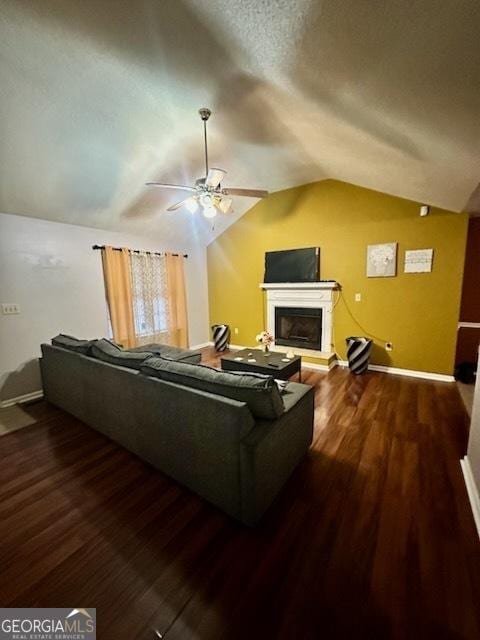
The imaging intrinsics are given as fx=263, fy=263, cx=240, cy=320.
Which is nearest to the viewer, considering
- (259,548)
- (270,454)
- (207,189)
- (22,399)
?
(259,548)

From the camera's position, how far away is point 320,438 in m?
2.38

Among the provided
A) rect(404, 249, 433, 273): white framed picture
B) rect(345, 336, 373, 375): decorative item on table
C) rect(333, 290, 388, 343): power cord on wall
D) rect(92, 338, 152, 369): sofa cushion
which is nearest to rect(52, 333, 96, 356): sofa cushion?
rect(92, 338, 152, 369): sofa cushion

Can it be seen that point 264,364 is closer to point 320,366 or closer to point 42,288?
point 320,366

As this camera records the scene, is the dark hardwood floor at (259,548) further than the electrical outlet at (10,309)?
No

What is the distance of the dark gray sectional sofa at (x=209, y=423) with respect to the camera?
4.85 ft

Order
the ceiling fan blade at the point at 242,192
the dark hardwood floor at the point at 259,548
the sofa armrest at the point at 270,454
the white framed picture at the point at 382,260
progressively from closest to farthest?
the dark hardwood floor at the point at 259,548
the sofa armrest at the point at 270,454
the ceiling fan blade at the point at 242,192
the white framed picture at the point at 382,260

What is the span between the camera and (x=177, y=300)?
5.14 meters

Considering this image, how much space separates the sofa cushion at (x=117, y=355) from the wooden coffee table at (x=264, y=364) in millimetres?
1354

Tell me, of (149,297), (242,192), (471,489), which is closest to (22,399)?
(149,297)

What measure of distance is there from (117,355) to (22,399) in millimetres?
2061

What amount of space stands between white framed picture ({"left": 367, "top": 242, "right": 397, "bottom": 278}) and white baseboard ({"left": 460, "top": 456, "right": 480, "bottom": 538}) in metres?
2.59

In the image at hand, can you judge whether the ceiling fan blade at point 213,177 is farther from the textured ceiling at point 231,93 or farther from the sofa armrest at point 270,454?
the sofa armrest at point 270,454

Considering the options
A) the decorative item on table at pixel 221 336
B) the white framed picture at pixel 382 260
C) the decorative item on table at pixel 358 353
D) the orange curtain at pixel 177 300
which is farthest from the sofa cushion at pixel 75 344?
the white framed picture at pixel 382 260

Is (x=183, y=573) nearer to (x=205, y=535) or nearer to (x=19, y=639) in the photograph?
(x=205, y=535)
